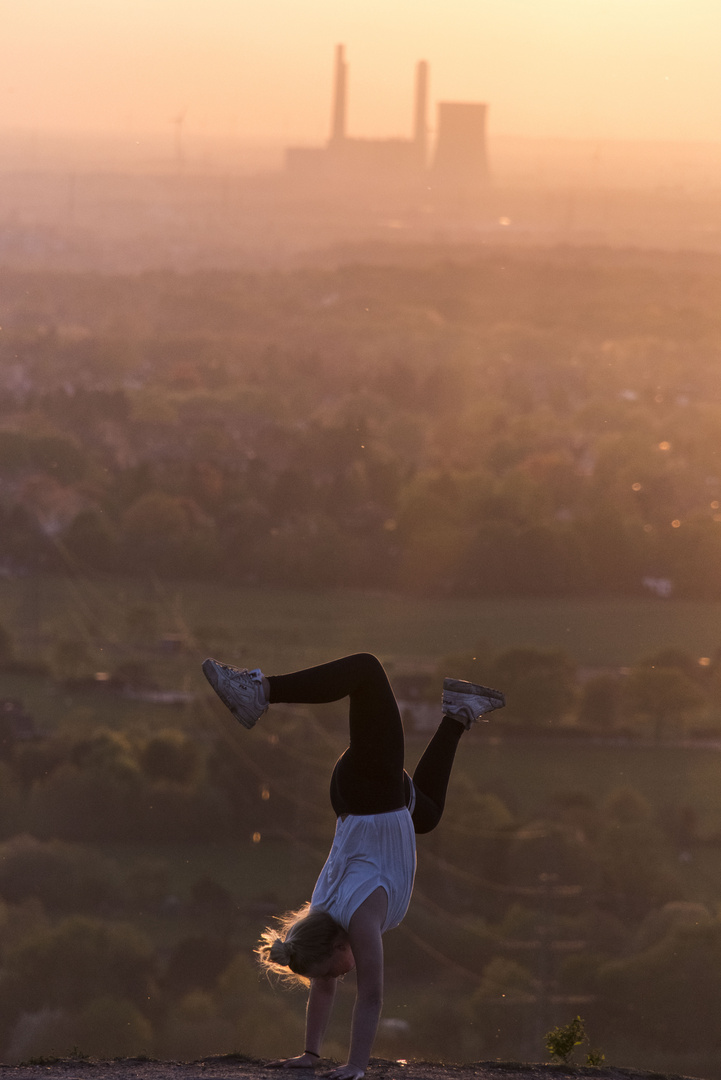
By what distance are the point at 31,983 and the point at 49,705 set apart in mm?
10871

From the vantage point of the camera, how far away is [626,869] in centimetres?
3591

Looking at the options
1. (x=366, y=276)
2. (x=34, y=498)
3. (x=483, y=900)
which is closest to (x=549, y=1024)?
(x=483, y=900)

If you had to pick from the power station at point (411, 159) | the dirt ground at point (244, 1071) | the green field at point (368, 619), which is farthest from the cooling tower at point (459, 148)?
the dirt ground at point (244, 1071)

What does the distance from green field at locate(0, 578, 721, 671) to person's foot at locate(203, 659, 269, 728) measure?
3707 centimetres

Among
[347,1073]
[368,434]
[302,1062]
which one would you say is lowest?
[368,434]

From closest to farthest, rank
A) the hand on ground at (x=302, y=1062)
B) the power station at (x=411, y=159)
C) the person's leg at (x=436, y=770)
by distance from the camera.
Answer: the hand on ground at (x=302, y=1062), the person's leg at (x=436, y=770), the power station at (x=411, y=159)

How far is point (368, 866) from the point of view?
3.07 metres

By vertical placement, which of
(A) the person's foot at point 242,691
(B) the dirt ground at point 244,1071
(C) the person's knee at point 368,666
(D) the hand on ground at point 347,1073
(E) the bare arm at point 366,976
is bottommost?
(B) the dirt ground at point 244,1071

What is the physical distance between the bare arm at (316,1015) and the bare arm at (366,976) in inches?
3.8

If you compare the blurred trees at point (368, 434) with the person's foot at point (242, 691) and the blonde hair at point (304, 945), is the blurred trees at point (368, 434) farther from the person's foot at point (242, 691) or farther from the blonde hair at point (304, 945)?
the blonde hair at point (304, 945)

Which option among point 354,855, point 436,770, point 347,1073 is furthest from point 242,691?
point 347,1073

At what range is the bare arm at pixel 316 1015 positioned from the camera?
10.1ft

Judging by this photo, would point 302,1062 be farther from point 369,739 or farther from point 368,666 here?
point 368,666

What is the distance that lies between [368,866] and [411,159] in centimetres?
3760
